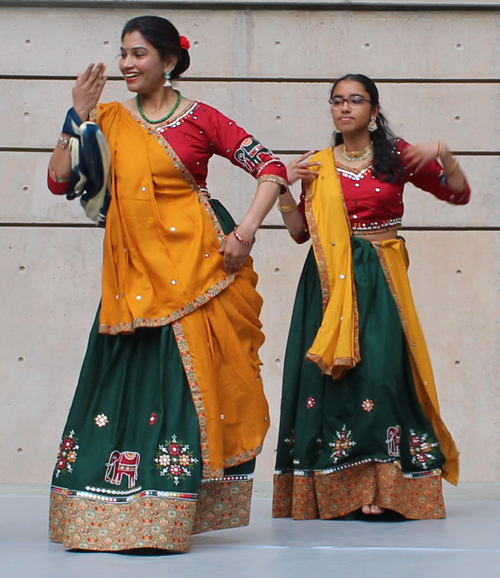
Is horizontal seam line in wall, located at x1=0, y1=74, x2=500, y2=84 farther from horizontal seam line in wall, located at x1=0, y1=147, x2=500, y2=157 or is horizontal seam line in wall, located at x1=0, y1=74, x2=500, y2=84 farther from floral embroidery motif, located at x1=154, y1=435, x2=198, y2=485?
floral embroidery motif, located at x1=154, y1=435, x2=198, y2=485

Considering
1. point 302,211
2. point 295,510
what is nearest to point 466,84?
point 302,211

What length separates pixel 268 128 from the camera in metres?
6.40

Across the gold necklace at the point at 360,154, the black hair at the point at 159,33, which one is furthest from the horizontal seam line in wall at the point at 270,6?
the black hair at the point at 159,33

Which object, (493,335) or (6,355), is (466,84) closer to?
(493,335)

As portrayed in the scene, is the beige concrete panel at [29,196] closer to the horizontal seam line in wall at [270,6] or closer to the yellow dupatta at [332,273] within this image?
the horizontal seam line in wall at [270,6]

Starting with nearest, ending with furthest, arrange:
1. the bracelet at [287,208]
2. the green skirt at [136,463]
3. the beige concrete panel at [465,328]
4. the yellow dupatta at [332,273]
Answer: the green skirt at [136,463]
the yellow dupatta at [332,273]
the bracelet at [287,208]
the beige concrete panel at [465,328]

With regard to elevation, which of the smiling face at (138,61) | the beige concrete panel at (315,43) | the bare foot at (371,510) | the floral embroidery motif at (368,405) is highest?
the beige concrete panel at (315,43)

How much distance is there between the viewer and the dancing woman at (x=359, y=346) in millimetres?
4348

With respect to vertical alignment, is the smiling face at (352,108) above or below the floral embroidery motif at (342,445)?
above

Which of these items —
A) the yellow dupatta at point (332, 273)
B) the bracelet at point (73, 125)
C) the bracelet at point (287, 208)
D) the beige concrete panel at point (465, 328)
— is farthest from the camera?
the beige concrete panel at point (465, 328)

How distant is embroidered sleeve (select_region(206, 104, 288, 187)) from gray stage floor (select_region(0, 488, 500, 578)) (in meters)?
1.30

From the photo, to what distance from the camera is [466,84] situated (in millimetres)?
6414

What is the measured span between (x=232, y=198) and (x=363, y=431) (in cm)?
243

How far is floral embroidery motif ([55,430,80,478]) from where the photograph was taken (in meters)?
3.52
